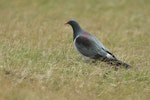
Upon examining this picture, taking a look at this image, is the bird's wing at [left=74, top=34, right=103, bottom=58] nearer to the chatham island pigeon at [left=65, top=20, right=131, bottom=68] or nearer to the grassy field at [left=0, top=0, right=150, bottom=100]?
the chatham island pigeon at [left=65, top=20, right=131, bottom=68]

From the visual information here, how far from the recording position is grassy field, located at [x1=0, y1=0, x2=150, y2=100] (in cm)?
839

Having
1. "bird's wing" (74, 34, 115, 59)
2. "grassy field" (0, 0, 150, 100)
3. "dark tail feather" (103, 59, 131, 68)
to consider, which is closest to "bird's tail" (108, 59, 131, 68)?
"dark tail feather" (103, 59, 131, 68)

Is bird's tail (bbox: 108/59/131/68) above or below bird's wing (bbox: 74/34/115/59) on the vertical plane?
below

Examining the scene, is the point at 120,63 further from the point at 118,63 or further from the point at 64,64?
the point at 64,64

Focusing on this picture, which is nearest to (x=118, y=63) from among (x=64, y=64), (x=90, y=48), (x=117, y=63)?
(x=117, y=63)

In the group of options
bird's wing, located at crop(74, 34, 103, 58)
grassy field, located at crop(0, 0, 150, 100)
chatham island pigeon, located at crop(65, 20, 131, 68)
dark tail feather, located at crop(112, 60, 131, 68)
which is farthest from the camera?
bird's wing, located at crop(74, 34, 103, 58)

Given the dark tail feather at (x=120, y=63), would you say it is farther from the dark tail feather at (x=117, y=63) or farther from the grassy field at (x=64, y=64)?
the grassy field at (x=64, y=64)

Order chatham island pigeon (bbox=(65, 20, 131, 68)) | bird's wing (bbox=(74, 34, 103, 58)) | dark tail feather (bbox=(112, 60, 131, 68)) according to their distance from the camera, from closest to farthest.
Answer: dark tail feather (bbox=(112, 60, 131, 68)) → chatham island pigeon (bbox=(65, 20, 131, 68)) → bird's wing (bbox=(74, 34, 103, 58))

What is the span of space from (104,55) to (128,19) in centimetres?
913

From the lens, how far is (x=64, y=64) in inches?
387

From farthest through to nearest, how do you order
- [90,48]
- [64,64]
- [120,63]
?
[90,48] < [120,63] < [64,64]

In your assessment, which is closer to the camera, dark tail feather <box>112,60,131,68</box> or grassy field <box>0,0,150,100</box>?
grassy field <box>0,0,150,100</box>

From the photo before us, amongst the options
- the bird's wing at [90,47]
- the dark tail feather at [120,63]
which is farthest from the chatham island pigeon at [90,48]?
the dark tail feather at [120,63]

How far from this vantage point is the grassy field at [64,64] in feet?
27.5
